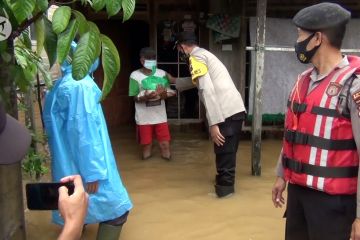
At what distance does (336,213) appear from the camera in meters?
2.35

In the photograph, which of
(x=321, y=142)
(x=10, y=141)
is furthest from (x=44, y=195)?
(x=321, y=142)

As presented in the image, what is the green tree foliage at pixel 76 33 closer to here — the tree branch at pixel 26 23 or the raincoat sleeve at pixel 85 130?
the tree branch at pixel 26 23

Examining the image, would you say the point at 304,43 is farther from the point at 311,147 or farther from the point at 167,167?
the point at 167,167

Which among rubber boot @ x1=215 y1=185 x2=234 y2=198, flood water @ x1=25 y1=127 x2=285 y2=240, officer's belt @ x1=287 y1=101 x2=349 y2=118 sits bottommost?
flood water @ x1=25 y1=127 x2=285 y2=240

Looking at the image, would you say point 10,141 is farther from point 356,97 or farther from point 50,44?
point 356,97

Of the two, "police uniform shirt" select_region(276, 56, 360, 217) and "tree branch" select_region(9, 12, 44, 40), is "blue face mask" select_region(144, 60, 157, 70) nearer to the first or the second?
"police uniform shirt" select_region(276, 56, 360, 217)

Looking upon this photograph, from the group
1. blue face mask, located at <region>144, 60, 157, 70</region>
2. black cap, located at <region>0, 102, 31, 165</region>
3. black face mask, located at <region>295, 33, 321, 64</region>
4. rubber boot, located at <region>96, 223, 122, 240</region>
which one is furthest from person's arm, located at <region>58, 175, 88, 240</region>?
blue face mask, located at <region>144, 60, 157, 70</region>

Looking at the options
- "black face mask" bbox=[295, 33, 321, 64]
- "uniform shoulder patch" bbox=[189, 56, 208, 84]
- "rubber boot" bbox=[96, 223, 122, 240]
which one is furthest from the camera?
"uniform shoulder patch" bbox=[189, 56, 208, 84]

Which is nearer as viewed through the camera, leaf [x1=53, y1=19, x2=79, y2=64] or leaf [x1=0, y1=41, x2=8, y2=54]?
leaf [x1=53, y1=19, x2=79, y2=64]

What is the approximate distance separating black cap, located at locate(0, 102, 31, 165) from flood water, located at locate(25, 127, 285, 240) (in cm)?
252

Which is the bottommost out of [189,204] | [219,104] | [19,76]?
[189,204]

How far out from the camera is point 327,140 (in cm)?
230

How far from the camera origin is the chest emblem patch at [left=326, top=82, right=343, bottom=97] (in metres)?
2.27

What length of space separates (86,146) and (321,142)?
4.83 feet
